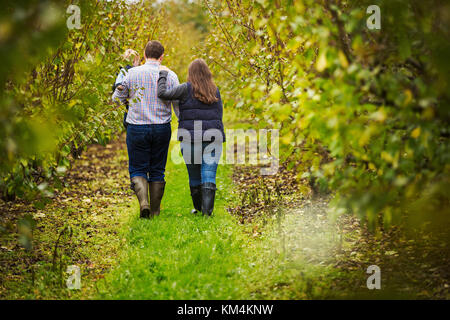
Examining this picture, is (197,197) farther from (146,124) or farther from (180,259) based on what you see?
(180,259)

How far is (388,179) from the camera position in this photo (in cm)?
289

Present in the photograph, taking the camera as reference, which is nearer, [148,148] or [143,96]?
[143,96]

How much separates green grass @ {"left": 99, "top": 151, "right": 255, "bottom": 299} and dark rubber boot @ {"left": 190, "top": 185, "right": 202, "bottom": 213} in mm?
146

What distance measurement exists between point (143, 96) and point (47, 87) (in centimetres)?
126

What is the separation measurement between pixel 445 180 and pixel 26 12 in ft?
8.44

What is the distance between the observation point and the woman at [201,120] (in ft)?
18.8

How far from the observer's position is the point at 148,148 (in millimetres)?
5781

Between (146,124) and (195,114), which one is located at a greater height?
(195,114)

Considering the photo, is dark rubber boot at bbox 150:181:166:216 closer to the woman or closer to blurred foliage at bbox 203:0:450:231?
the woman

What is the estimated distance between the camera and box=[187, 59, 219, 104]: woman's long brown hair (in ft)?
18.7

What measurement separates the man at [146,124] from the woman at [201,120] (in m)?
0.15

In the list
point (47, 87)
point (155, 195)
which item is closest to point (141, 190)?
point (155, 195)

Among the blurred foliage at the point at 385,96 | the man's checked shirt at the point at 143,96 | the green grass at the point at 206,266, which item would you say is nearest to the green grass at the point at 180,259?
the green grass at the point at 206,266

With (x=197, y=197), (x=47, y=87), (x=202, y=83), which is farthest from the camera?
(x=197, y=197)
